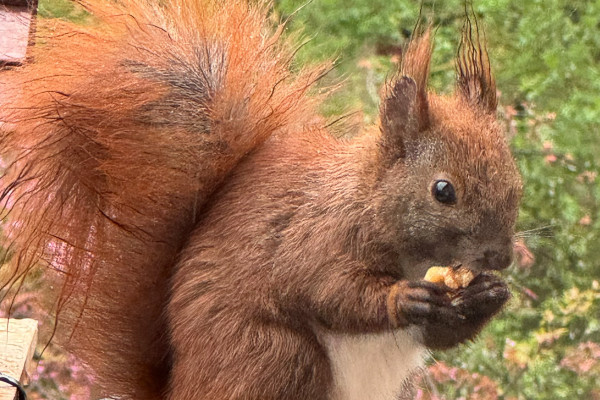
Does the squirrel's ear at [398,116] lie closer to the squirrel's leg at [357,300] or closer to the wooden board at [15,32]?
the squirrel's leg at [357,300]

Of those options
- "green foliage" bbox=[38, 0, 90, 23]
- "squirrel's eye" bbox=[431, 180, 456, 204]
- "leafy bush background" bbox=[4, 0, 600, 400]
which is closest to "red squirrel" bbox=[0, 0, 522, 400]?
"squirrel's eye" bbox=[431, 180, 456, 204]

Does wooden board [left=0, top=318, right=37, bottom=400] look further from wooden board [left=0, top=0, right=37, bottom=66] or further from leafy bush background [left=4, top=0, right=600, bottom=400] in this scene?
leafy bush background [left=4, top=0, right=600, bottom=400]

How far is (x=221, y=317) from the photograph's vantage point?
4.58ft

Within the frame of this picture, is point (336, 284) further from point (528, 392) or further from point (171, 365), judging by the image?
point (528, 392)

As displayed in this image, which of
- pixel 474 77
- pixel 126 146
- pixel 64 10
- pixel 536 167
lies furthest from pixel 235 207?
pixel 536 167

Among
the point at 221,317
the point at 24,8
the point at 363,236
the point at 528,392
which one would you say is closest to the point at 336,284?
the point at 363,236

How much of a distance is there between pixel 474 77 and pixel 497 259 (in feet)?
1.02

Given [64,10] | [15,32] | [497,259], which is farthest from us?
[64,10]

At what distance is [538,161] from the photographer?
9.07 ft

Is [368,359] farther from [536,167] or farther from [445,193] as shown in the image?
[536,167]

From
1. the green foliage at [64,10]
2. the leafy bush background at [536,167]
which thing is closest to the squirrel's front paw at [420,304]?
the green foliage at [64,10]

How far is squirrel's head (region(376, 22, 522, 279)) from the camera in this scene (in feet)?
4.25

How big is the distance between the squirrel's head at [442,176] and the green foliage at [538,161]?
1.30 metres

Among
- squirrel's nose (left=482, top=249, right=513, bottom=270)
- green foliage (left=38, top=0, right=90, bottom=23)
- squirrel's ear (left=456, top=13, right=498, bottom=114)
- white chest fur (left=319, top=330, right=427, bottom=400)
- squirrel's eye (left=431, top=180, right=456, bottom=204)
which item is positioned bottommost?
white chest fur (left=319, top=330, right=427, bottom=400)
